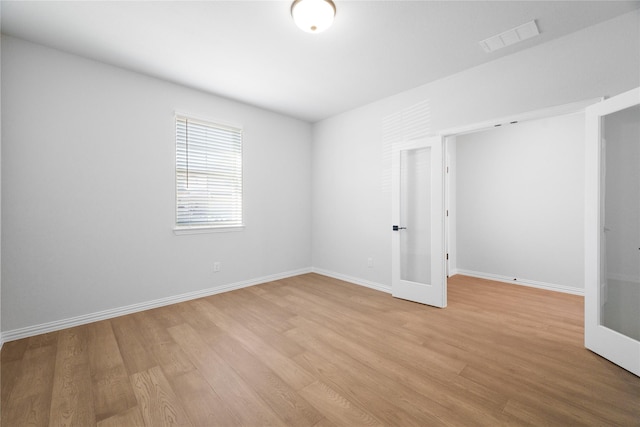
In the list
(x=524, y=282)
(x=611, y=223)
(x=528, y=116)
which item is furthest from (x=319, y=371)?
(x=524, y=282)

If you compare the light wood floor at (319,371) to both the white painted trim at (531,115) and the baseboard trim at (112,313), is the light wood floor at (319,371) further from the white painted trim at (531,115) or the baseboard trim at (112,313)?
the white painted trim at (531,115)

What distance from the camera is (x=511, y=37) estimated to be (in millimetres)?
2494

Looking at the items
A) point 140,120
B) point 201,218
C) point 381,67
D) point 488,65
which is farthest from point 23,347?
point 488,65

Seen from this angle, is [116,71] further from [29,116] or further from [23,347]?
[23,347]

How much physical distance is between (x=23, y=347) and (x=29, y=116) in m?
2.14

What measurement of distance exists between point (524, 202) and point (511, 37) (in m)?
2.81

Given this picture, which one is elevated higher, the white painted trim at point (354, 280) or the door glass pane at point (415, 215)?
the door glass pane at point (415, 215)

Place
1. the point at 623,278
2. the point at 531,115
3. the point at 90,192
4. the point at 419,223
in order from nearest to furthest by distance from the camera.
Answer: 1. the point at 623,278
2. the point at 531,115
3. the point at 90,192
4. the point at 419,223

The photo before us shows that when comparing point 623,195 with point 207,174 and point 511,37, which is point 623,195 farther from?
point 207,174

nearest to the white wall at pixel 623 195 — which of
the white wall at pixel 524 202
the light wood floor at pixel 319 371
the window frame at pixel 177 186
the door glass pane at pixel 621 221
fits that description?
the door glass pane at pixel 621 221

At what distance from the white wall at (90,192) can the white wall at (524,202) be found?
4213 mm

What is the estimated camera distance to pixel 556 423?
4.86 ft

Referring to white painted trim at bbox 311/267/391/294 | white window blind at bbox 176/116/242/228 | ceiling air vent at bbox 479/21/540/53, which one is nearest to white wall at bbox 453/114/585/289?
white painted trim at bbox 311/267/391/294

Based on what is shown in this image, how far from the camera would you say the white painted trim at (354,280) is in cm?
397
